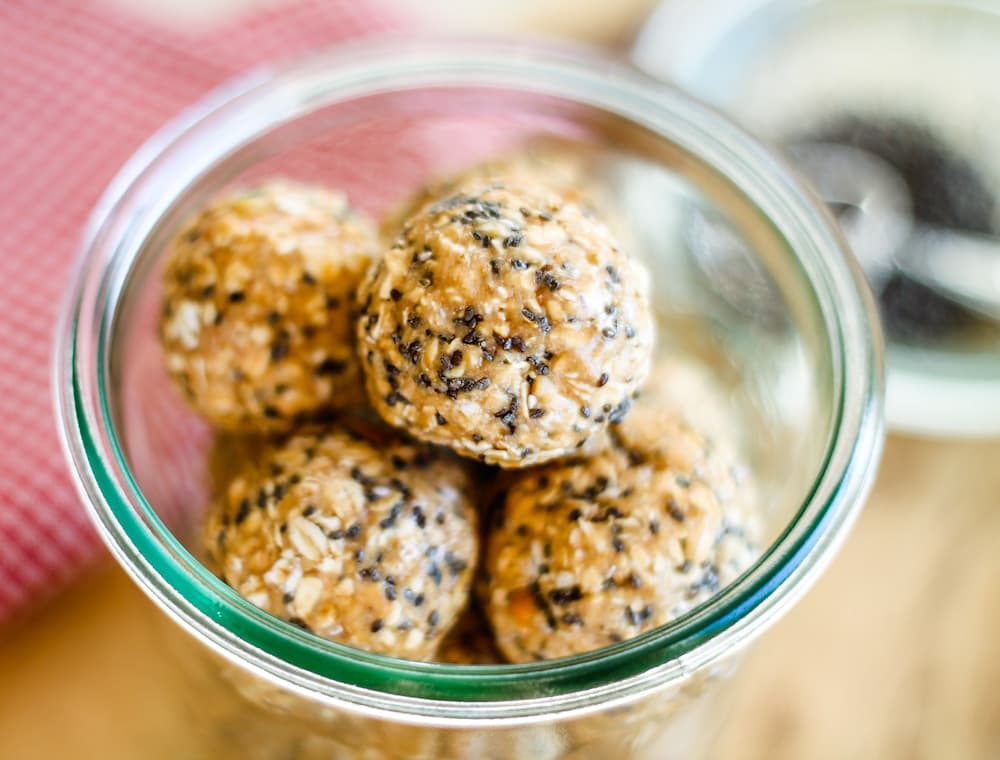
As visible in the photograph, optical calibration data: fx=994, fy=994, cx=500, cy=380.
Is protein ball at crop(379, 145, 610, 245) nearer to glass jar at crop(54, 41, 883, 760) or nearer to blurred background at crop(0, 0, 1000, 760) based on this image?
glass jar at crop(54, 41, 883, 760)

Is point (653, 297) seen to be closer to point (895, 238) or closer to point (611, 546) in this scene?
point (611, 546)

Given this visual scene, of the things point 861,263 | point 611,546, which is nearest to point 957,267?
point 861,263

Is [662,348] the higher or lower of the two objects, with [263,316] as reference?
higher

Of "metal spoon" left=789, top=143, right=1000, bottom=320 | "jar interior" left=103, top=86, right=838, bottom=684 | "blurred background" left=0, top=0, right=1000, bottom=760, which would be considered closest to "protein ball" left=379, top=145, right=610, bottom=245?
"jar interior" left=103, top=86, right=838, bottom=684

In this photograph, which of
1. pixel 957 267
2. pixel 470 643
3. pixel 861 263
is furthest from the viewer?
pixel 957 267

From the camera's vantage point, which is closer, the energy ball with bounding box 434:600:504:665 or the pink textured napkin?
the energy ball with bounding box 434:600:504:665

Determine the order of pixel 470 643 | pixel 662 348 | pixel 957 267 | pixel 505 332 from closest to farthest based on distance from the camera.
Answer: pixel 505 332, pixel 470 643, pixel 662 348, pixel 957 267

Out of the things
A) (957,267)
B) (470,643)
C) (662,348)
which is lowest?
(470,643)

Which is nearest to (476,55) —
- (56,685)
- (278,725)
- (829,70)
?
(278,725)
